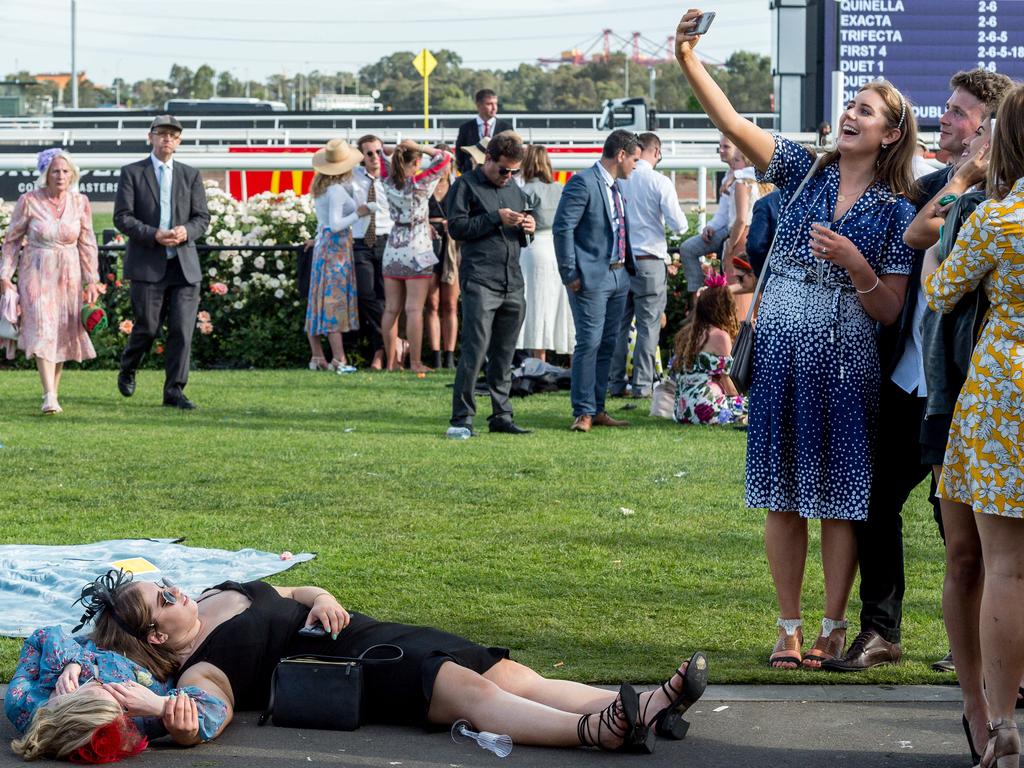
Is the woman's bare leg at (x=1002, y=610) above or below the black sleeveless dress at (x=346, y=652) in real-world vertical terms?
above

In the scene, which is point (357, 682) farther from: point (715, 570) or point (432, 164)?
point (432, 164)

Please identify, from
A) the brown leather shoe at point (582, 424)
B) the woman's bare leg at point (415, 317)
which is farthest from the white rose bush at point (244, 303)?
the brown leather shoe at point (582, 424)

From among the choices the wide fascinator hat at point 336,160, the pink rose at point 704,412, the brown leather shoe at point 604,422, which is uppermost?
the wide fascinator hat at point 336,160

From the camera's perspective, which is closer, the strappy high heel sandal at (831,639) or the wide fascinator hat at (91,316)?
the strappy high heel sandal at (831,639)

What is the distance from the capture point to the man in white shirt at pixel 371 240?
14.5 metres

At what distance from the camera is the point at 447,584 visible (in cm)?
638

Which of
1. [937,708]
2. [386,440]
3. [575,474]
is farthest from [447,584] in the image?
[386,440]

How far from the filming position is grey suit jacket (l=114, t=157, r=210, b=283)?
11.8 metres

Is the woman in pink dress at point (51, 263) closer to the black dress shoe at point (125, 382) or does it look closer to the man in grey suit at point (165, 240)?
the man in grey suit at point (165, 240)

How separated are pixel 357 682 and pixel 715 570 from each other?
8.23 ft

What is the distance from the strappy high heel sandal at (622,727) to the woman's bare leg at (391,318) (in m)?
9.91

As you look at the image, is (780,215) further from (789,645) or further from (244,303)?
(244,303)

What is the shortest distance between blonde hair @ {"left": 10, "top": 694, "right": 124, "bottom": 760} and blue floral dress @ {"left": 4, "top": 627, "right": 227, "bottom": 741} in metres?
0.11

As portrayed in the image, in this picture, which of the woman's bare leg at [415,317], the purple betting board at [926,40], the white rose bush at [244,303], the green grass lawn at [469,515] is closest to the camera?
the green grass lawn at [469,515]
